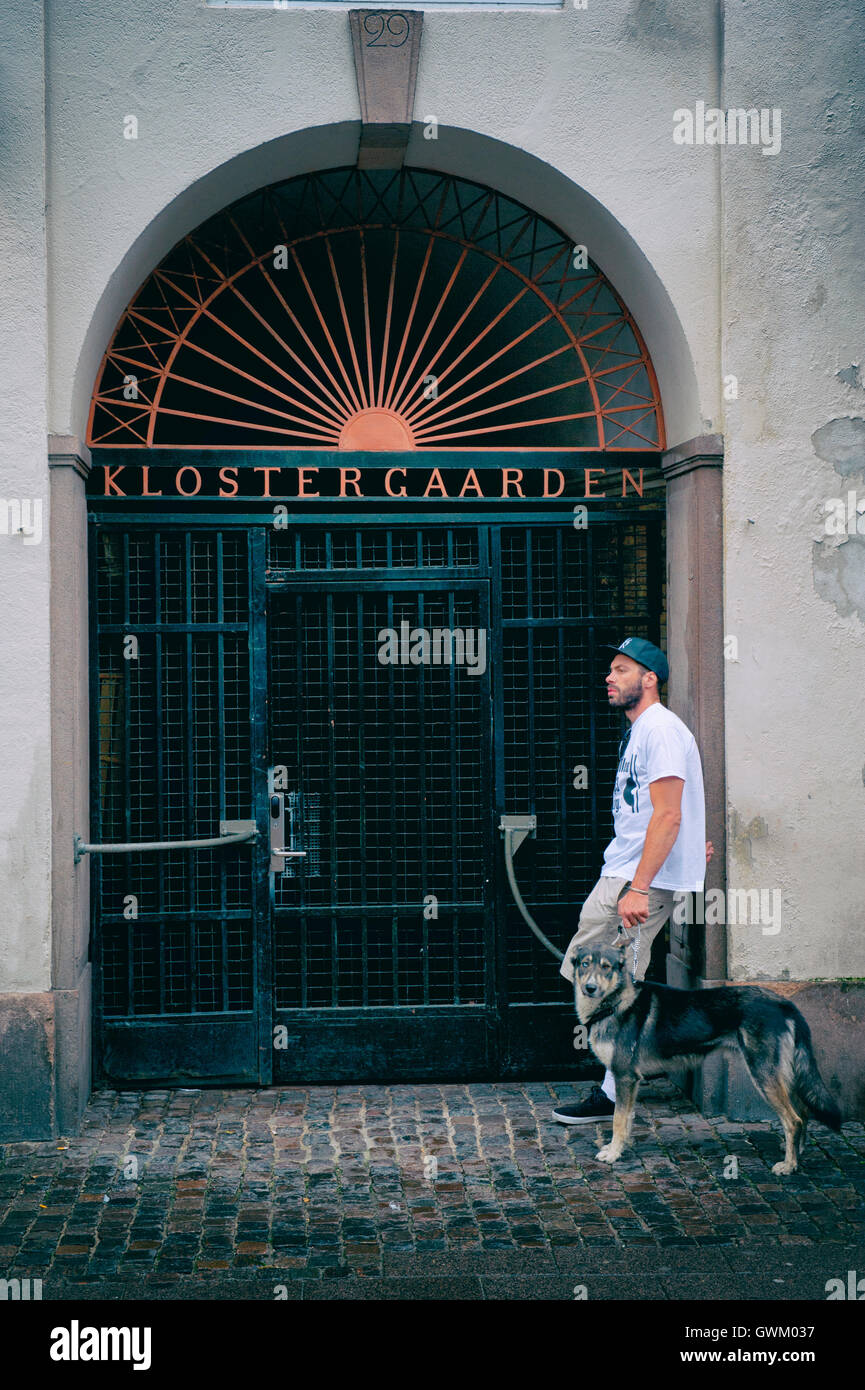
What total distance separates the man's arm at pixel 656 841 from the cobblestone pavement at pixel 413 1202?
3.29ft

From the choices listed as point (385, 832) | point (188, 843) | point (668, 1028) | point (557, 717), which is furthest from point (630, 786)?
point (188, 843)

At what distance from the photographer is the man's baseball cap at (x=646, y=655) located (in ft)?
18.4

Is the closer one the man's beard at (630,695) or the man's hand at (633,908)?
the man's hand at (633,908)

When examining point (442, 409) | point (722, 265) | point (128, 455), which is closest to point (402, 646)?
point (442, 409)

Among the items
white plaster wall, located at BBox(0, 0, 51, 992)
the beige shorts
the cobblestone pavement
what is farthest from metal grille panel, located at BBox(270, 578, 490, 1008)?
white plaster wall, located at BBox(0, 0, 51, 992)

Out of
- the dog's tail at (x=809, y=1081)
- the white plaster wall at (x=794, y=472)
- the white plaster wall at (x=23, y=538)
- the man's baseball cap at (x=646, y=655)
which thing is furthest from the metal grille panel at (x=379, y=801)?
the dog's tail at (x=809, y=1081)

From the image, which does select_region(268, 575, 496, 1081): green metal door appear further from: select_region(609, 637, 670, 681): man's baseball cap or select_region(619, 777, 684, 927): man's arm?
select_region(619, 777, 684, 927): man's arm

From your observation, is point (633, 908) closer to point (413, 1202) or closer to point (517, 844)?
point (517, 844)

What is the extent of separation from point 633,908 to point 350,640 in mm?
1871

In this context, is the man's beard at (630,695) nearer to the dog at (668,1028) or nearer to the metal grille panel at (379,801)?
the metal grille panel at (379,801)

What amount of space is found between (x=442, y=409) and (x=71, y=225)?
1854 mm

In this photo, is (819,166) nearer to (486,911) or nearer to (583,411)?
(583,411)

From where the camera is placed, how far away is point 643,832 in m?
5.52

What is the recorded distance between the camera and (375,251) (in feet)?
20.5
